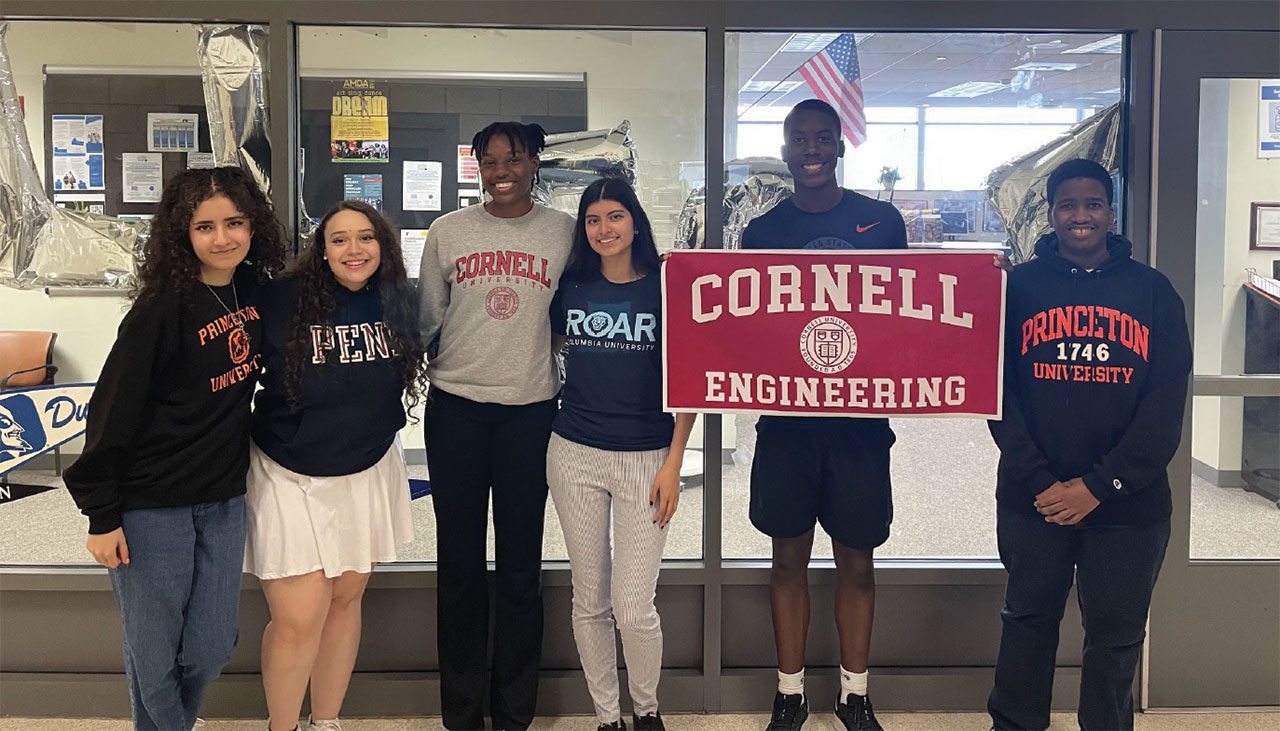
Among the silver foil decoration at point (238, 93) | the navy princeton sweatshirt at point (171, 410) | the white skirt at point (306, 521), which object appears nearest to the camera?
the navy princeton sweatshirt at point (171, 410)

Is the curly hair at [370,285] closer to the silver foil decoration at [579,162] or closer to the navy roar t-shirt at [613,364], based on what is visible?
the navy roar t-shirt at [613,364]

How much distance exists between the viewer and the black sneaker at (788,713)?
2.46 m

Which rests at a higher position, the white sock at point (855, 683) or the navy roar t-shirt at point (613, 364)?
the navy roar t-shirt at point (613, 364)

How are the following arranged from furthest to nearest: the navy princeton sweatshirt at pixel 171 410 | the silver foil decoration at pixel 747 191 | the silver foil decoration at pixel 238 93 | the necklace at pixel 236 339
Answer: the silver foil decoration at pixel 747 191
the silver foil decoration at pixel 238 93
the necklace at pixel 236 339
the navy princeton sweatshirt at pixel 171 410

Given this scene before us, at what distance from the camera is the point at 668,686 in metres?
2.69

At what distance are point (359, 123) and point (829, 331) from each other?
1.52 m

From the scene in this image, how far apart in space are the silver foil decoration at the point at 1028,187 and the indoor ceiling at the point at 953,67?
4.7 inches

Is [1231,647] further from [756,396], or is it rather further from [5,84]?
[5,84]

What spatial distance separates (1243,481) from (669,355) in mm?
1820

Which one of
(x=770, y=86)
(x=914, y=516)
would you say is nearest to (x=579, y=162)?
(x=770, y=86)

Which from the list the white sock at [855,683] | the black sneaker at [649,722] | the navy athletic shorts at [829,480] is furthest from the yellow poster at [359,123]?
the white sock at [855,683]

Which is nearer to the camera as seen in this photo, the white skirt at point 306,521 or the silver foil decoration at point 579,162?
the white skirt at point 306,521

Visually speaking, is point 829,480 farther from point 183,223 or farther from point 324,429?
point 183,223

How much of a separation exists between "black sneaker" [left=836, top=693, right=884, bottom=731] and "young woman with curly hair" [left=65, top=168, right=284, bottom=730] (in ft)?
5.16
